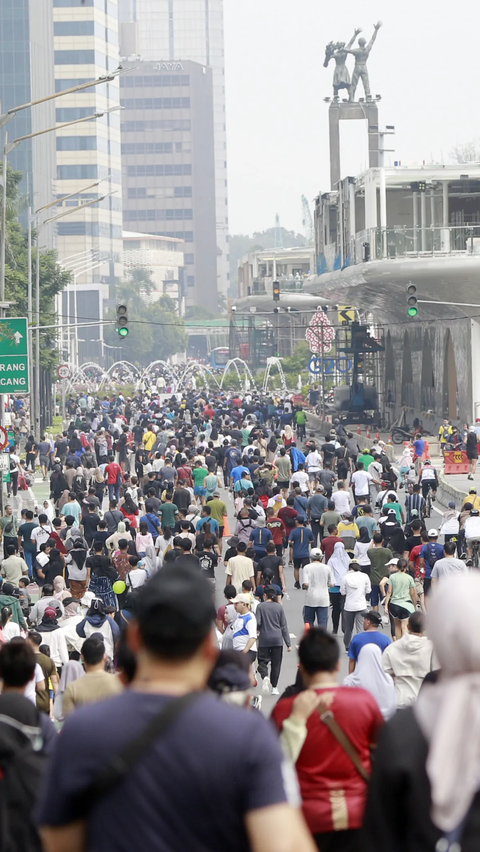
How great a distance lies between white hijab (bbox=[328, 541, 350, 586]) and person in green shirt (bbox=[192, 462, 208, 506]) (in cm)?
934

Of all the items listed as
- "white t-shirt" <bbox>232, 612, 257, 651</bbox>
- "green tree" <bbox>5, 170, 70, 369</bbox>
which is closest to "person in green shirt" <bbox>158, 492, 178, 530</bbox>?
"white t-shirt" <bbox>232, 612, 257, 651</bbox>

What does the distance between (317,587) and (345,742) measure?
32.2 feet

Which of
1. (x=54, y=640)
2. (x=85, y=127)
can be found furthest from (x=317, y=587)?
(x=85, y=127)

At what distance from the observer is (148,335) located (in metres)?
154

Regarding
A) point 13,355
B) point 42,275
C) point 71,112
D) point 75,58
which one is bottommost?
point 13,355

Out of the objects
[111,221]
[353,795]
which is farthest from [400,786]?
[111,221]

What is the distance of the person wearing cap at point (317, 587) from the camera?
1453 cm

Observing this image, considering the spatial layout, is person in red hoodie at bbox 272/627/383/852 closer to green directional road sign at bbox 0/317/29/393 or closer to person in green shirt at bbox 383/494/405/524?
person in green shirt at bbox 383/494/405/524

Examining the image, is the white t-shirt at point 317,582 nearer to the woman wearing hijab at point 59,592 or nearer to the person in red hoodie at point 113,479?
the woman wearing hijab at point 59,592

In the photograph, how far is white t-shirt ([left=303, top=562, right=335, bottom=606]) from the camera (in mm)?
14523

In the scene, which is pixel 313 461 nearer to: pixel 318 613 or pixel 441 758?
pixel 318 613

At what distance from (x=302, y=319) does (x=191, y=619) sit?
10652 centimetres

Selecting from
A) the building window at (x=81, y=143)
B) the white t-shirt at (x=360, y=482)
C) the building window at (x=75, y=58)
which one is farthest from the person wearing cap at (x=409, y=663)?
the building window at (x=81, y=143)

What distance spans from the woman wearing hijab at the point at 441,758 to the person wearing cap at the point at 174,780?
0.89ft
